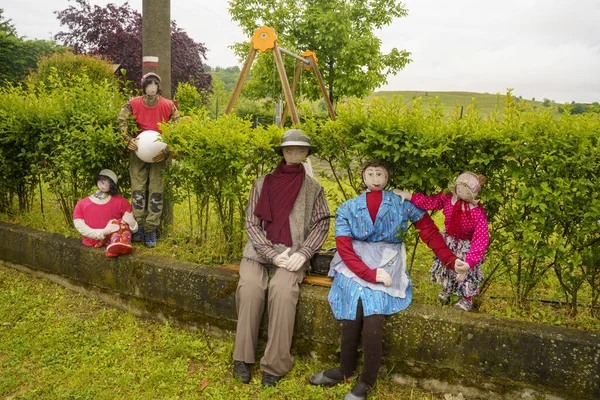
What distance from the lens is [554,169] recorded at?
285 centimetres

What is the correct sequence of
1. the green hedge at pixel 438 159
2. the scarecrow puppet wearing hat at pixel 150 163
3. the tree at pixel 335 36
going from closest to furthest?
the green hedge at pixel 438 159
the scarecrow puppet wearing hat at pixel 150 163
the tree at pixel 335 36

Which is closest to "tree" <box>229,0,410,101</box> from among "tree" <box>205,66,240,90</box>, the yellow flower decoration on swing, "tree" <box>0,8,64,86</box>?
the yellow flower decoration on swing

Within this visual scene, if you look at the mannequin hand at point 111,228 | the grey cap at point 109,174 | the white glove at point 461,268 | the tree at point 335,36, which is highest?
the tree at point 335,36

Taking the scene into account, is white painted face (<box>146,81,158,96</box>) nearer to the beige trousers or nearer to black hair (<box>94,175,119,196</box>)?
black hair (<box>94,175,119,196</box>)

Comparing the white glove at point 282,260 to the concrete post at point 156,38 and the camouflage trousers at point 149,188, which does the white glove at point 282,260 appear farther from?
the concrete post at point 156,38

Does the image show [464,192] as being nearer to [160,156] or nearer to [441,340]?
[441,340]

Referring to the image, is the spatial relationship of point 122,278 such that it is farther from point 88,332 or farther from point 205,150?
point 205,150

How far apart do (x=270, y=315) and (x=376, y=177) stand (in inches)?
51.4

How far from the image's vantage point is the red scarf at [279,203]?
11.7 ft

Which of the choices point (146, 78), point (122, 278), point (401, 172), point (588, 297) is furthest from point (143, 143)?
point (588, 297)

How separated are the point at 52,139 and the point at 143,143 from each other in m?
1.48

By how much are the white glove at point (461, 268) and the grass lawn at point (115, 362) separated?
842mm

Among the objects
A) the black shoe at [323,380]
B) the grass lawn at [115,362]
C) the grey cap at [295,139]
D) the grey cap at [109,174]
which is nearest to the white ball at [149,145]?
the grey cap at [109,174]

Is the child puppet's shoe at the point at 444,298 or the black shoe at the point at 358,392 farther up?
the child puppet's shoe at the point at 444,298
